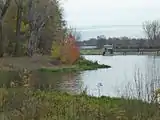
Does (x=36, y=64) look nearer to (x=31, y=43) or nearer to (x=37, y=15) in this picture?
(x=31, y=43)

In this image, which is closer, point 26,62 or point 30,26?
point 26,62

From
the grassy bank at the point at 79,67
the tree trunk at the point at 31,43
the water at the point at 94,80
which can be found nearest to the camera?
the water at the point at 94,80

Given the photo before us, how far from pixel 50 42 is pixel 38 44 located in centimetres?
178

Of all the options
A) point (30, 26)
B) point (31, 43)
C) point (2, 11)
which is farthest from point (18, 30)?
point (2, 11)

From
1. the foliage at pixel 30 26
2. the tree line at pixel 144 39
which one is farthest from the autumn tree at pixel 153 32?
the foliage at pixel 30 26

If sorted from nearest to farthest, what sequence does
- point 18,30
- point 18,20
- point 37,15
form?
point 37,15, point 18,20, point 18,30

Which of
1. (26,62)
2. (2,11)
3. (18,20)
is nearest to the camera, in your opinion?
(2,11)

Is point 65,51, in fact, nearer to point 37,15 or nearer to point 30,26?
point 30,26

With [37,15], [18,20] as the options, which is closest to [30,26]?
[18,20]

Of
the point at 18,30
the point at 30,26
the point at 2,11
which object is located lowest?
the point at 18,30

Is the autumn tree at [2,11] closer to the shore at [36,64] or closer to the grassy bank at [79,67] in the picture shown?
the shore at [36,64]

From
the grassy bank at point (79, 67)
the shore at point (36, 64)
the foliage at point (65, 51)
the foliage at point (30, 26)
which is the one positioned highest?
the foliage at point (30, 26)

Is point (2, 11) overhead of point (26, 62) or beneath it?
overhead

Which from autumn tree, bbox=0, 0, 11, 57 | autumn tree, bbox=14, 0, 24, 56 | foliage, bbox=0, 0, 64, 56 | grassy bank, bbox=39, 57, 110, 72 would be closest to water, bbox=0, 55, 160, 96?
grassy bank, bbox=39, 57, 110, 72
